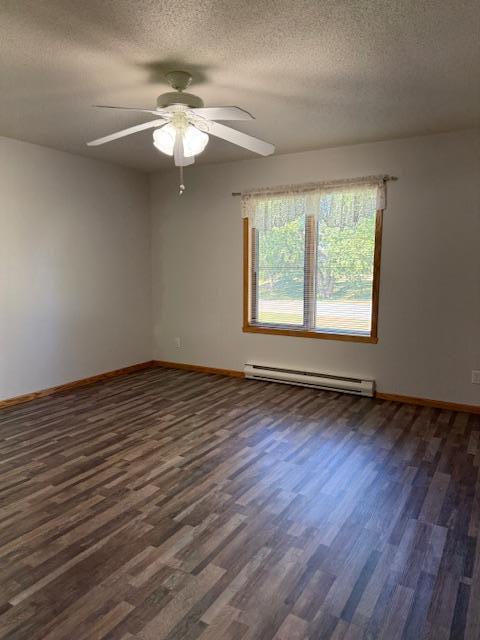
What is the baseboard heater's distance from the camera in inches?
179

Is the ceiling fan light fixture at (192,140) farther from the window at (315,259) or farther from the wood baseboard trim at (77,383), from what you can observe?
the wood baseboard trim at (77,383)

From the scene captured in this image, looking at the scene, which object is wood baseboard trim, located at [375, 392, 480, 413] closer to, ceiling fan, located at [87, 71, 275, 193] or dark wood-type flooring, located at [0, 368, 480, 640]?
dark wood-type flooring, located at [0, 368, 480, 640]

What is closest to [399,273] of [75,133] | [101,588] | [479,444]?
[479,444]

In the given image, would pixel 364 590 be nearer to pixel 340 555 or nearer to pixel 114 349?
pixel 340 555

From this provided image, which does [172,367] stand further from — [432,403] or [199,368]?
[432,403]

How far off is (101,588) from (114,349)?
3830 mm

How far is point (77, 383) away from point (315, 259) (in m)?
3.00

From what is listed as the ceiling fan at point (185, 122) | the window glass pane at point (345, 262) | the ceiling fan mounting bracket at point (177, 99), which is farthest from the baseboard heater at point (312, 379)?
the ceiling fan mounting bracket at point (177, 99)

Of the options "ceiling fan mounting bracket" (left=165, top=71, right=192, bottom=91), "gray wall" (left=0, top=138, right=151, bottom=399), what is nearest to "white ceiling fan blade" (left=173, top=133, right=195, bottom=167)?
"ceiling fan mounting bracket" (left=165, top=71, right=192, bottom=91)

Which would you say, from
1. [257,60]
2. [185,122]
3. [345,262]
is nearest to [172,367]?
[345,262]

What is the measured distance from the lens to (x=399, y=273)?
434 centimetres

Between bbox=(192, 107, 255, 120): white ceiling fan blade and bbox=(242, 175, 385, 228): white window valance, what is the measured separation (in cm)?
220

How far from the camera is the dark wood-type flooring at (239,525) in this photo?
1.71 m

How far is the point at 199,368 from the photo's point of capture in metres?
5.67
